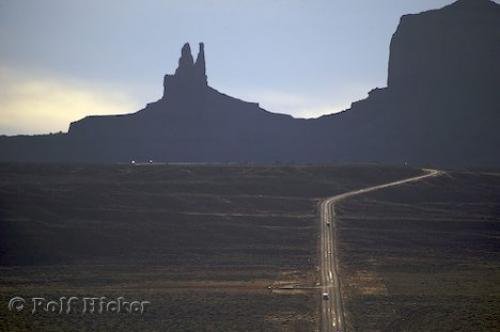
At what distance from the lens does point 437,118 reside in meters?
170

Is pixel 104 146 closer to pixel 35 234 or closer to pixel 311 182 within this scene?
pixel 311 182

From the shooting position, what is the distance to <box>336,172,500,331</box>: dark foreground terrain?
34688 millimetres

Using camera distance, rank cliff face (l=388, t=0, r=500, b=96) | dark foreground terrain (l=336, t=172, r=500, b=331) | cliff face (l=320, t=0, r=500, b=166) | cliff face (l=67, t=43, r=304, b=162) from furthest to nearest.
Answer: cliff face (l=388, t=0, r=500, b=96), cliff face (l=67, t=43, r=304, b=162), cliff face (l=320, t=0, r=500, b=166), dark foreground terrain (l=336, t=172, r=500, b=331)

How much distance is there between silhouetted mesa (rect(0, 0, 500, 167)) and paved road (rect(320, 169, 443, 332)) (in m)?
85.5

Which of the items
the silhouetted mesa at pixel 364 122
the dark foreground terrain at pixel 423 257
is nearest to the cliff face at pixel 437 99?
the silhouetted mesa at pixel 364 122

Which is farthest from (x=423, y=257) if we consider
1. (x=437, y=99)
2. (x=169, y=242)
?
(x=437, y=99)

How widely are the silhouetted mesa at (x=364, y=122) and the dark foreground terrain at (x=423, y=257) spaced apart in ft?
247

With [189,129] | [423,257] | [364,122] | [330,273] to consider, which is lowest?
[330,273]

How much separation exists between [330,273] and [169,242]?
59.1 ft

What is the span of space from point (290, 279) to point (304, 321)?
10382mm

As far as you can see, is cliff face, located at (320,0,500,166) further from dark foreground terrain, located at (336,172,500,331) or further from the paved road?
the paved road

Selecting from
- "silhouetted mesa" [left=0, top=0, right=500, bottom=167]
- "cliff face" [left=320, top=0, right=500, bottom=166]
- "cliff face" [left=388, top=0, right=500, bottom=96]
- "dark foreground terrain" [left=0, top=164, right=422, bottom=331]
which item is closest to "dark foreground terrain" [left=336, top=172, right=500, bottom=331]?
"dark foreground terrain" [left=0, top=164, right=422, bottom=331]

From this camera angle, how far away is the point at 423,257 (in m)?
52.4

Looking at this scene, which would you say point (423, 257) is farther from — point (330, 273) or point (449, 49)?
point (449, 49)
